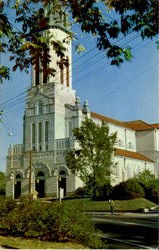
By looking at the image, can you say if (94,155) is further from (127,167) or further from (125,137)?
(125,137)

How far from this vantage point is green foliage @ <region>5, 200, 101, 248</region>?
1073 cm

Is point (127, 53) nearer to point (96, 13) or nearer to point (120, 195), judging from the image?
point (96, 13)

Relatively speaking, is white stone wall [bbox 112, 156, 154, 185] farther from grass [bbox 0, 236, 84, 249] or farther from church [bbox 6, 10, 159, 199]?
grass [bbox 0, 236, 84, 249]

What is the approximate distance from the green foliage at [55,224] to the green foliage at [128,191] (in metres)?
28.2

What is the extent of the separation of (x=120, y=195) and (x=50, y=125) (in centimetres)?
2032

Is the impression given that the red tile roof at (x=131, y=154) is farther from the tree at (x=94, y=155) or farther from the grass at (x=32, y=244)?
the grass at (x=32, y=244)

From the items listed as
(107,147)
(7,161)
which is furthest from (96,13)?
(7,161)

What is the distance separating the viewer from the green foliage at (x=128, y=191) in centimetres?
3934

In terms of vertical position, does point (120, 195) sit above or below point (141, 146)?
below

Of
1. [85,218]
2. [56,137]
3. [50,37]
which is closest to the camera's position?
[50,37]

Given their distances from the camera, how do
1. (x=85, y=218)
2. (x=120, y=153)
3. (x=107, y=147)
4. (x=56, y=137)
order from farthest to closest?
(x=120, y=153), (x=56, y=137), (x=107, y=147), (x=85, y=218)

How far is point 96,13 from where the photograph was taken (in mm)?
6430

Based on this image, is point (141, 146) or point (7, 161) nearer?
point (7, 161)

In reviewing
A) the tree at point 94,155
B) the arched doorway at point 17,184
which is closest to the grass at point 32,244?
the tree at point 94,155
